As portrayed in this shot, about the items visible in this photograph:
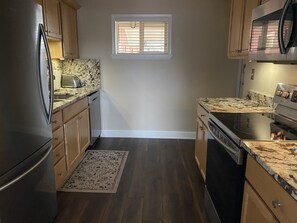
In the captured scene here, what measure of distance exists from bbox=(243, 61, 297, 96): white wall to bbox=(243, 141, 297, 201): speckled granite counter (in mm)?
935

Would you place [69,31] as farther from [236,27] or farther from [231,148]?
[231,148]

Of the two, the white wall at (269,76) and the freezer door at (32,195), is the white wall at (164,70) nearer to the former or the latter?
the white wall at (269,76)

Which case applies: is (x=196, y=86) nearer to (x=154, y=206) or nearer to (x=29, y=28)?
(x=154, y=206)

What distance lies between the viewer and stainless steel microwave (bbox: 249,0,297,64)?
1420 mm

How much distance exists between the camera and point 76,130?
2.96 meters

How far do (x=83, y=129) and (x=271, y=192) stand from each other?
2.64 meters

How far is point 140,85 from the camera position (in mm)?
4129

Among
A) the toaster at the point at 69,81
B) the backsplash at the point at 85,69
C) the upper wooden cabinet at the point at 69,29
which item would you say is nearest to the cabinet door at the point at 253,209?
the upper wooden cabinet at the point at 69,29

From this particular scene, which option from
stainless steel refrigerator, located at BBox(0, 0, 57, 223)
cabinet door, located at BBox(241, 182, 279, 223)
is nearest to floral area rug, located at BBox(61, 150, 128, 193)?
stainless steel refrigerator, located at BBox(0, 0, 57, 223)

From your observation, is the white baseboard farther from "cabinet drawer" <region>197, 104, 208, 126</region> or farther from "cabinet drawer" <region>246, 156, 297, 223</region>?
"cabinet drawer" <region>246, 156, 297, 223</region>

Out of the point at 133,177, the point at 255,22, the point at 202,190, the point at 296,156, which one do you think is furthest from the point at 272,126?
the point at 133,177

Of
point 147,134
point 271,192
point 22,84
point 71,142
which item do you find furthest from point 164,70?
point 271,192

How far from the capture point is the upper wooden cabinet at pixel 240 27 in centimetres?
232

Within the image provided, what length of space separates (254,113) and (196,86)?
1.96 meters
